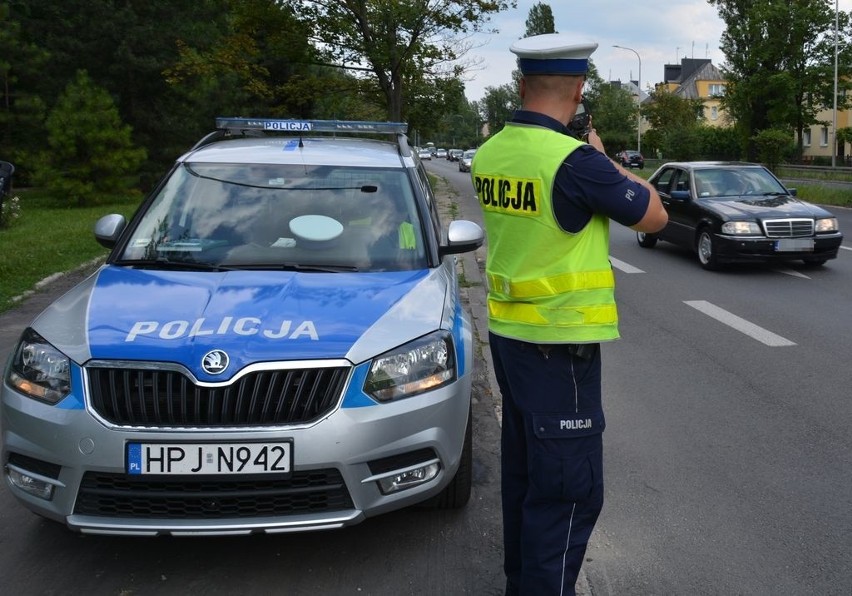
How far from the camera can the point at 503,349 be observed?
284cm

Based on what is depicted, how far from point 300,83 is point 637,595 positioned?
24.6 metres

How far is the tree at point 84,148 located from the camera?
73.4ft

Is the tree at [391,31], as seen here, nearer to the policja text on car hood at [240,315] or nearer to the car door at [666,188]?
the car door at [666,188]

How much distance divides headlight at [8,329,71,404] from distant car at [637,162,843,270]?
10.2 m

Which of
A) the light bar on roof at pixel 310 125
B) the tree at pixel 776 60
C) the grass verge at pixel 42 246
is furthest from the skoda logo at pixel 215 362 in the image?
the tree at pixel 776 60

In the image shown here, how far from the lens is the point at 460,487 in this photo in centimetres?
405

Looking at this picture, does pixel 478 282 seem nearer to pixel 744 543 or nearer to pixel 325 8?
Result: pixel 744 543

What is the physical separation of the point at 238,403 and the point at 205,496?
0.38m

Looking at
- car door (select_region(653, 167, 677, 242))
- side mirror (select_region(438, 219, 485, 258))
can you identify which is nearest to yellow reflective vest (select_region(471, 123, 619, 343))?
side mirror (select_region(438, 219, 485, 258))

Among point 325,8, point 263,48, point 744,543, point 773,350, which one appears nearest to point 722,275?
→ point 773,350

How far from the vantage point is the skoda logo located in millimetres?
3307

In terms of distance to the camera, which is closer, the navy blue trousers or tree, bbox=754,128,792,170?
the navy blue trousers

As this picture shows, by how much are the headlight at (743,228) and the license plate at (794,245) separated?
307mm

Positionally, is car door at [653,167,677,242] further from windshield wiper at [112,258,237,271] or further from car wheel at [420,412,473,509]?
windshield wiper at [112,258,237,271]
